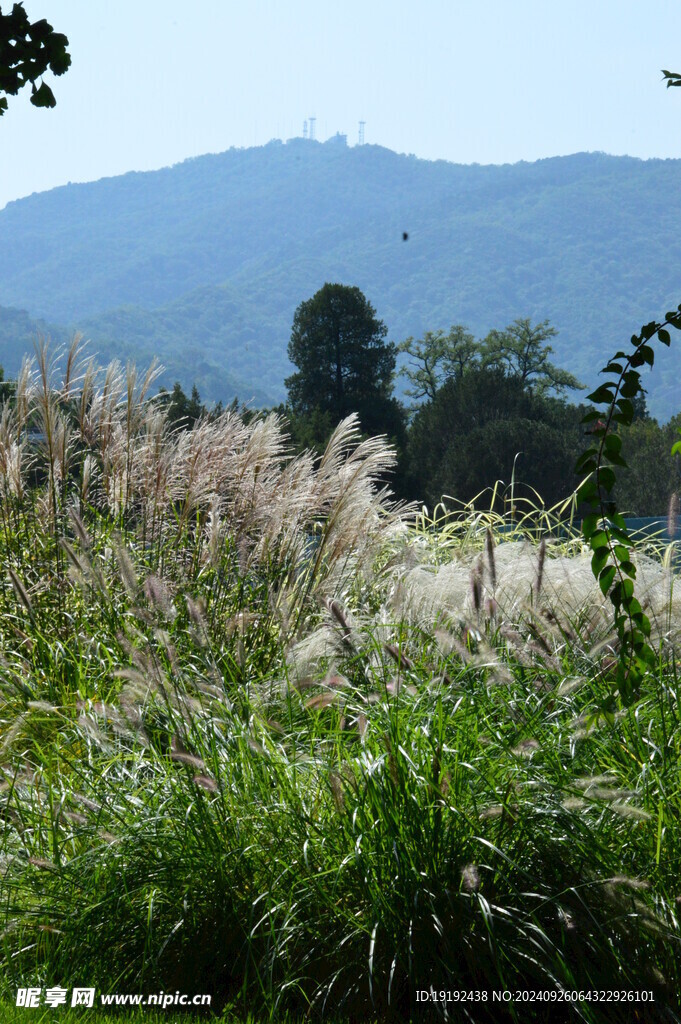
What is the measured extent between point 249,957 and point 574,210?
175 m

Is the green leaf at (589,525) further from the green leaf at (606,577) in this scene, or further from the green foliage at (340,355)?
the green foliage at (340,355)

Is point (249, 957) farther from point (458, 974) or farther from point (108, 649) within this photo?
point (108, 649)

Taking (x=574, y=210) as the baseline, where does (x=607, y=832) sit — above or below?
below

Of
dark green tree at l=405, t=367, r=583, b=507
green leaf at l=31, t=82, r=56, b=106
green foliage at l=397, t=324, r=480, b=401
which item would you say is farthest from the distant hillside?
green leaf at l=31, t=82, r=56, b=106

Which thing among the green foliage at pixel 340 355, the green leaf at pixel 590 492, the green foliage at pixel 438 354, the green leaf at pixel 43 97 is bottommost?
the green leaf at pixel 590 492

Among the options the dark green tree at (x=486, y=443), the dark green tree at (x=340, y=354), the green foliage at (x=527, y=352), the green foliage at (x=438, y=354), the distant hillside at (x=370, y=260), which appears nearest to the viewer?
the dark green tree at (x=486, y=443)

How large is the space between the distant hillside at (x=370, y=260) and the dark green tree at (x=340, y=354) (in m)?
79.1

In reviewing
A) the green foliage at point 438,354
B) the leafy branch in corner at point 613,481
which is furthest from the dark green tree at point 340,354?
the leafy branch in corner at point 613,481

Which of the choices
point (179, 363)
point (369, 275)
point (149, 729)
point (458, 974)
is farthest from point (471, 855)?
point (369, 275)

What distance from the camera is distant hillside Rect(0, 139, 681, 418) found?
424ft

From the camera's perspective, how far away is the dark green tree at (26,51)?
1.72 meters

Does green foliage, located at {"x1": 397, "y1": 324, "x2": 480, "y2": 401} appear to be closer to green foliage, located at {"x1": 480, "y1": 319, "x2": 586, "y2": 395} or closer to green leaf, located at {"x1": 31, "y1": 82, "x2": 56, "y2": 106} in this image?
green foliage, located at {"x1": 480, "y1": 319, "x2": 586, "y2": 395}

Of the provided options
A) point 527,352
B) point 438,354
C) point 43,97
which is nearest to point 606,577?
point 43,97

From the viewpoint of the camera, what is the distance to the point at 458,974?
1.97m
